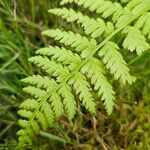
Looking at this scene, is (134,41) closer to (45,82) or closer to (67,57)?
(67,57)

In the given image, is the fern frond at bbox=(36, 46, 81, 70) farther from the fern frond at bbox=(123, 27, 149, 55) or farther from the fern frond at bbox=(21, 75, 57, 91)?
the fern frond at bbox=(123, 27, 149, 55)

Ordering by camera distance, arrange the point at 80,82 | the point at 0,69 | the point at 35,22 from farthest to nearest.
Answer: the point at 35,22 → the point at 0,69 → the point at 80,82

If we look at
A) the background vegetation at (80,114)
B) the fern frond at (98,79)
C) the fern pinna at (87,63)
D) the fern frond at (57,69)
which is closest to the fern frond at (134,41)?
the fern pinna at (87,63)

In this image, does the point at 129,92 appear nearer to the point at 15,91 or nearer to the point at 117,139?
the point at 117,139

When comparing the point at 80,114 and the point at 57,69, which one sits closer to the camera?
the point at 57,69

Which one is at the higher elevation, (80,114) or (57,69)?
(57,69)

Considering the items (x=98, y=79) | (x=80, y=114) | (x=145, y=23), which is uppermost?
(x=145, y=23)

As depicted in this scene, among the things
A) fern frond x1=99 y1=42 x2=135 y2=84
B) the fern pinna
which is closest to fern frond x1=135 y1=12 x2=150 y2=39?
the fern pinna

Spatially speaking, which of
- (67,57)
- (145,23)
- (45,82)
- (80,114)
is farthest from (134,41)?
(80,114)

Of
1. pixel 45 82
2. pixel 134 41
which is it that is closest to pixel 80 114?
pixel 45 82

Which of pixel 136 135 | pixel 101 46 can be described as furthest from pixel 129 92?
pixel 101 46
